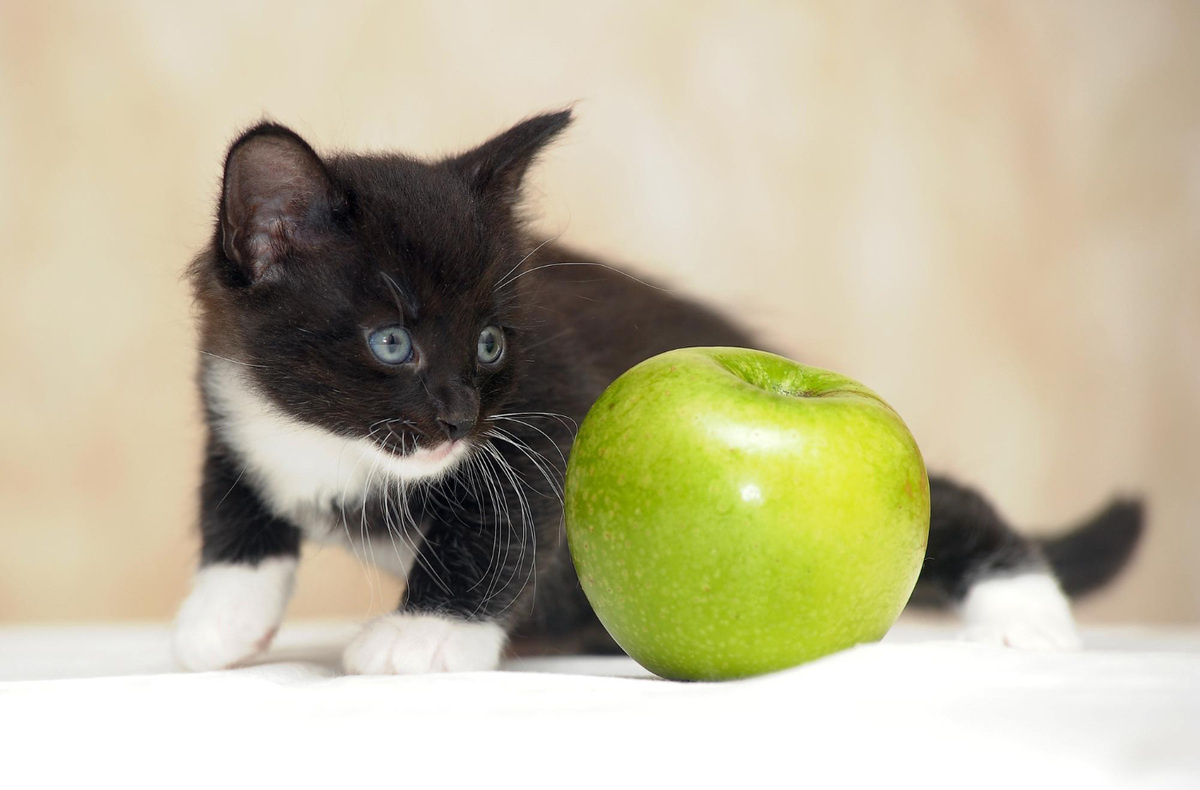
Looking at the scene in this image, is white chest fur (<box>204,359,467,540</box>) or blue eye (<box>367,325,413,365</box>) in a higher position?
blue eye (<box>367,325,413,365</box>)

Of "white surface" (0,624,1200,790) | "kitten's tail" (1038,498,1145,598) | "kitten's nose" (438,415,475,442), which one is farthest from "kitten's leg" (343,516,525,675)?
"kitten's tail" (1038,498,1145,598)

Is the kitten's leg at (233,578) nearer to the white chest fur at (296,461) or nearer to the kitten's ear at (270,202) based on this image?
the white chest fur at (296,461)

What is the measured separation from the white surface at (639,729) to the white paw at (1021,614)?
332 millimetres

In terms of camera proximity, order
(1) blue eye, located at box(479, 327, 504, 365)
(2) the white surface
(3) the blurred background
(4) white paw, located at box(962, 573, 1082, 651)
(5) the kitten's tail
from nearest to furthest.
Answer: (2) the white surface, (1) blue eye, located at box(479, 327, 504, 365), (4) white paw, located at box(962, 573, 1082, 651), (5) the kitten's tail, (3) the blurred background

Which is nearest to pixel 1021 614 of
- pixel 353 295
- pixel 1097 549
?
pixel 1097 549

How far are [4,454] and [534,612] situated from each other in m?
1.71

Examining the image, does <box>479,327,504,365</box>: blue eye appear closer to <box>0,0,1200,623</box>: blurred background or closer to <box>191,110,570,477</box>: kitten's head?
<box>191,110,570,477</box>: kitten's head

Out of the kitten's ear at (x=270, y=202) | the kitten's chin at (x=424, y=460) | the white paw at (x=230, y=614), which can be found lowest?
the white paw at (x=230, y=614)

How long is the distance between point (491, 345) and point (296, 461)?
1.20 feet

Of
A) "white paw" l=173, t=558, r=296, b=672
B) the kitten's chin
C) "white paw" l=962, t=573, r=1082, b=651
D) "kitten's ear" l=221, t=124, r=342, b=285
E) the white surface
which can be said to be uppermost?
"kitten's ear" l=221, t=124, r=342, b=285

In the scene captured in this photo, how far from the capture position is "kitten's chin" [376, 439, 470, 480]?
1.51 meters

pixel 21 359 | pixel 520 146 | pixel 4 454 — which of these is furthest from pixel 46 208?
pixel 520 146

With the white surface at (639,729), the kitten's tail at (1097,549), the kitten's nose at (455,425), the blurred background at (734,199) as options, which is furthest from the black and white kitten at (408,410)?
the blurred background at (734,199)

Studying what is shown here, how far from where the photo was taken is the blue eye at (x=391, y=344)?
1.48 metres
